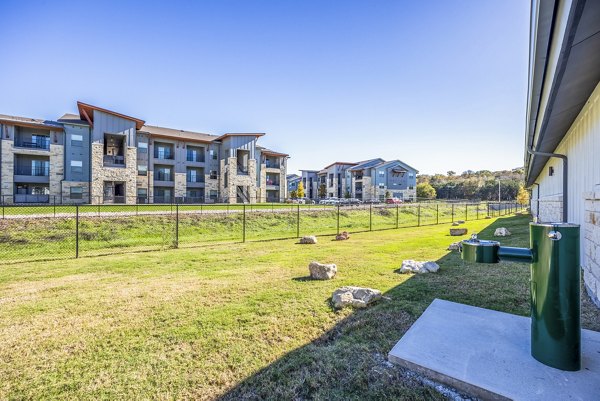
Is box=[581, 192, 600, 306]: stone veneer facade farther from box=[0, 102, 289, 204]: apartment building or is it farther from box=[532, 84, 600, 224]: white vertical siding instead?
box=[0, 102, 289, 204]: apartment building

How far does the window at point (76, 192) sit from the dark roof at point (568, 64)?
33.3 meters

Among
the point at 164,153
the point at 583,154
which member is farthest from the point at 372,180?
the point at 583,154

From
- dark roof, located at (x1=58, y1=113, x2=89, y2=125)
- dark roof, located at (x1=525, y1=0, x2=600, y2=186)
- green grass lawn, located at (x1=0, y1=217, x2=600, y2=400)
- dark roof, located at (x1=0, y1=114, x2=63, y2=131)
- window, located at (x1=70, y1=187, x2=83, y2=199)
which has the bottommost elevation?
green grass lawn, located at (x1=0, y1=217, x2=600, y2=400)

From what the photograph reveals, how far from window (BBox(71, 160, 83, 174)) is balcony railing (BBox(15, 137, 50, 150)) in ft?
10.3

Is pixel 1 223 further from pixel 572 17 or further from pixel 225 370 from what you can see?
pixel 572 17

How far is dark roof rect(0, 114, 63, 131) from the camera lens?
2520 cm

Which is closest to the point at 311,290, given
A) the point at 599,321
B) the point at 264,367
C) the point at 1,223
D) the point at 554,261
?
the point at 264,367

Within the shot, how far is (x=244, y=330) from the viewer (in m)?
3.34


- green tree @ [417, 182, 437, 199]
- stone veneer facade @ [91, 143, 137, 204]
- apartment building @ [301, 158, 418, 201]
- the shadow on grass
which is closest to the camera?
the shadow on grass

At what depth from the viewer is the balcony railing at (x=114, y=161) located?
27484mm

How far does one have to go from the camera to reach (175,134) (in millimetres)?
34406

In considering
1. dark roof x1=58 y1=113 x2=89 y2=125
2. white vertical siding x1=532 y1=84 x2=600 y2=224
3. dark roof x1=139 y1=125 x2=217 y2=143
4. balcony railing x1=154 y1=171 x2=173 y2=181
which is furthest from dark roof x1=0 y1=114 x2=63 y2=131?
white vertical siding x1=532 y1=84 x2=600 y2=224

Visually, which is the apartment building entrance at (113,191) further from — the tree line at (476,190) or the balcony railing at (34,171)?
the tree line at (476,190)

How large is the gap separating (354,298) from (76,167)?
107ft
